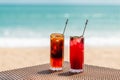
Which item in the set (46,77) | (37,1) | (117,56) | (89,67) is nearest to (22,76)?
(46,77)

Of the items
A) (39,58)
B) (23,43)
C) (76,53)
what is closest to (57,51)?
(76,53)

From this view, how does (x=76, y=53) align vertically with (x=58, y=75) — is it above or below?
above

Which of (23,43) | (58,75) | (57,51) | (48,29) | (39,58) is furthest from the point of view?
(48,29)

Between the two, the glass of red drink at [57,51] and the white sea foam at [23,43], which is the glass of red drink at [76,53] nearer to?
the glass of red drink at [57,51]

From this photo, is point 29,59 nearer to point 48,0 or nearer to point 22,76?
point 22,76

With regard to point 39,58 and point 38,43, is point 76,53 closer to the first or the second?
point 39,58

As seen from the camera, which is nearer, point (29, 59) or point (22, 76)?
point (22, 76)
